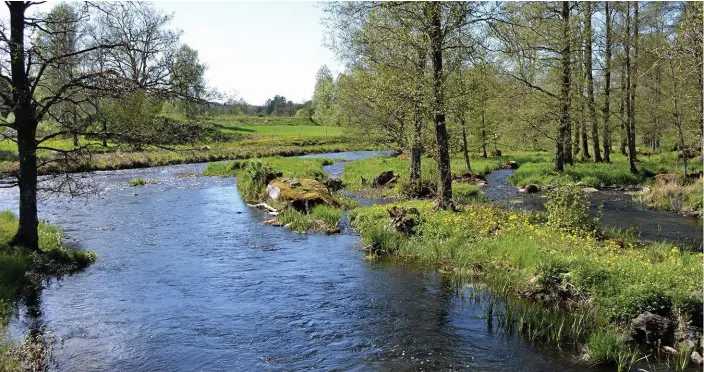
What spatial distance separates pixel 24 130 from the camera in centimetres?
1438

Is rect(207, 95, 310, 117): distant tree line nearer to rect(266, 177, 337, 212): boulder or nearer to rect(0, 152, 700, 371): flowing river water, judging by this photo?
rect(266, 177, 337, 212): boulder

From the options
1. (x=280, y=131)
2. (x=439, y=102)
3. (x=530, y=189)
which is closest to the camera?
(x=439, y=102)

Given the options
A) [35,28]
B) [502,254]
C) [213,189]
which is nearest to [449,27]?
[502,254]

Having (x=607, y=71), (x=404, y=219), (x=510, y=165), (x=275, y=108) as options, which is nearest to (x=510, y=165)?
(x=510, y=165)

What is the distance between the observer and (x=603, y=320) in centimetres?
1054

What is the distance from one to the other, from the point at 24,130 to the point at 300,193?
41.8ft

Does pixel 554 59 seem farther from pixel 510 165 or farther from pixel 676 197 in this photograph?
pixel 510 165

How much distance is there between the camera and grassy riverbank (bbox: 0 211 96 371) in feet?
30.0

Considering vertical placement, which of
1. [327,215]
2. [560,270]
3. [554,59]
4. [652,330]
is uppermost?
[554,59]

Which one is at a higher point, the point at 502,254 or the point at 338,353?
the point at 502,254

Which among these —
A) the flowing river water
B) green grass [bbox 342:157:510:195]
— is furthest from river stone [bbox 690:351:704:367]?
green grass [bbox 342:157:510:195]

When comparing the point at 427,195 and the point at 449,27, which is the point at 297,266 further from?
the point at 427,195

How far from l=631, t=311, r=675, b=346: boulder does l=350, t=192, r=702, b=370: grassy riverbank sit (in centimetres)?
24

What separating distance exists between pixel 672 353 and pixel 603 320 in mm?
1316
